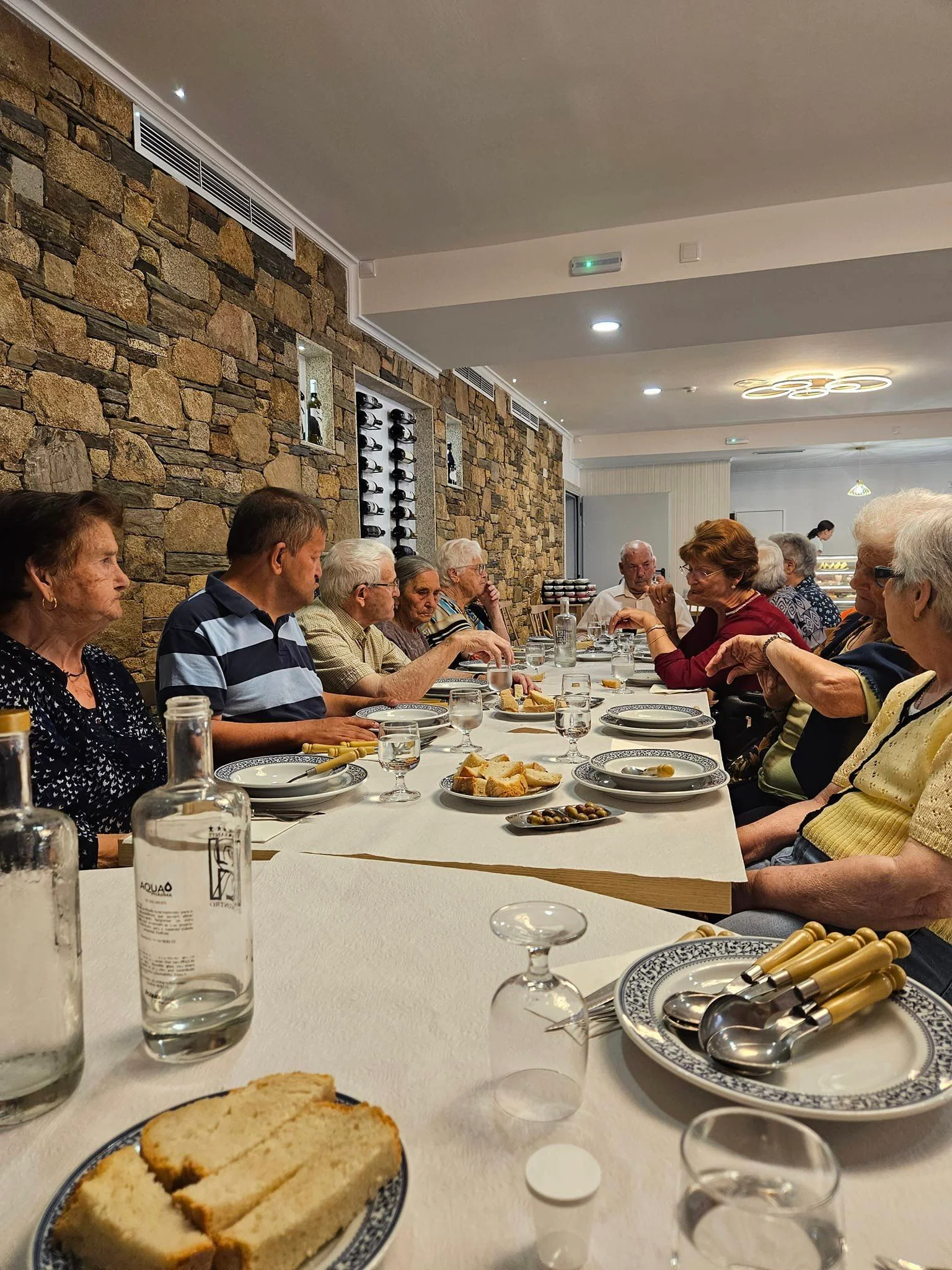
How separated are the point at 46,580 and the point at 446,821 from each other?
0.94 metres

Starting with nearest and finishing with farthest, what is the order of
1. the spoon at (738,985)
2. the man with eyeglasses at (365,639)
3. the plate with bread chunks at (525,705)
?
the spoon at (738,985)
the plate with bread chunks at (525,705)
the man with eyeglasses at (365,639)

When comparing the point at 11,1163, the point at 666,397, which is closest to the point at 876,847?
the point at 11,1163

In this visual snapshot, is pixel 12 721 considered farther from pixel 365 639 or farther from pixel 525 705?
pixel 365 639

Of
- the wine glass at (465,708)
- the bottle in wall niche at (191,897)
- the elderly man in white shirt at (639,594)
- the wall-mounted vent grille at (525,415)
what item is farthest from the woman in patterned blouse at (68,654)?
the wall-mounted vent grille at (525,415)

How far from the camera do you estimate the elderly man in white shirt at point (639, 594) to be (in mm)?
5523

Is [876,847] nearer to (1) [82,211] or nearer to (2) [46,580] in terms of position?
(2) [46,580]

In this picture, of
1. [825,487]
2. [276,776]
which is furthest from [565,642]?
[825,487]

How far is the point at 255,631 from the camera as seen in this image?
229 cm

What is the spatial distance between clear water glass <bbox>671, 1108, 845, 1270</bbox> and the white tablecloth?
130 millimetres

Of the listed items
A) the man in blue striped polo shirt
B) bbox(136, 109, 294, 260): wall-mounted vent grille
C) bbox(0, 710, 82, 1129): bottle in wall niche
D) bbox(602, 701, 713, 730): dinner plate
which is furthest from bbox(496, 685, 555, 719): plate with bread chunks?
bbox(136, 109, 294, 260): wall-mounted vent grille

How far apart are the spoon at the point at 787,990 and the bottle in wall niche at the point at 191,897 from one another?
37 cm

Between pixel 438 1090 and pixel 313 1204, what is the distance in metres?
0.18

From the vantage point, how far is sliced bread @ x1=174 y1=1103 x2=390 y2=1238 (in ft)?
1.44

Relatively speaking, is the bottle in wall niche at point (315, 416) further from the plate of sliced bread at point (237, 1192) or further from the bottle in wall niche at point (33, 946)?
the plate of sliced bread at point (237, 1192)
